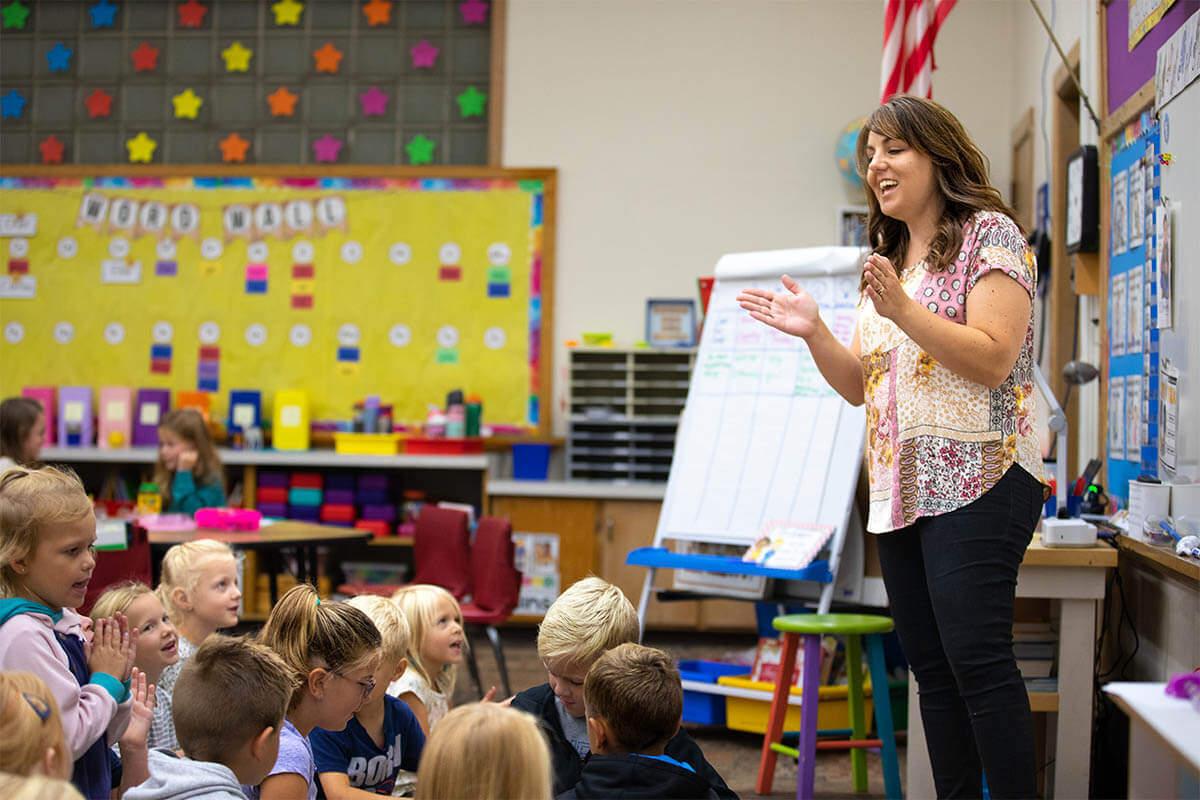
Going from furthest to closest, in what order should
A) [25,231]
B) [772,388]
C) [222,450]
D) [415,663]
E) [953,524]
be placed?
[25,231] < [222,450] < [772,388] < [415,663] < [953,524]

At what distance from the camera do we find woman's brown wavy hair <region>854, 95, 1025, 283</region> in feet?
6.63

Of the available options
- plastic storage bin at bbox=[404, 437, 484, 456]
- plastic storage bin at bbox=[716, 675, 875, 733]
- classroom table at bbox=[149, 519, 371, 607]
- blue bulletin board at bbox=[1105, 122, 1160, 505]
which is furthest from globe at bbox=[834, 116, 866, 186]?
classroom table at bbox=[149, 519, 371, 607]

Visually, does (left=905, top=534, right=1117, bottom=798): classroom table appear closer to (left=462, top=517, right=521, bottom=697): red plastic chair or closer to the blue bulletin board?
the blue bulletin board

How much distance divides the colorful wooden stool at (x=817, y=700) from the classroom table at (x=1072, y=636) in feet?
1.80

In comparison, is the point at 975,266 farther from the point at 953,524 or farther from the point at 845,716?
the point at 845,716

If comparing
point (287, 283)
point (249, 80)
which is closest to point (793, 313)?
point (287, 283)

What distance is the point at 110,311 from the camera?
6.34 m

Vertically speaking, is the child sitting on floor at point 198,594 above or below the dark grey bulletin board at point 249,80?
below

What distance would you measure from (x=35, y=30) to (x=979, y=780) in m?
6.16

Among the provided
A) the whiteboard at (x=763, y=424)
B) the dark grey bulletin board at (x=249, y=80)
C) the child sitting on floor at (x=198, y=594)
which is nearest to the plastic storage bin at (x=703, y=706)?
the whiteboard at (x=763, y=424)

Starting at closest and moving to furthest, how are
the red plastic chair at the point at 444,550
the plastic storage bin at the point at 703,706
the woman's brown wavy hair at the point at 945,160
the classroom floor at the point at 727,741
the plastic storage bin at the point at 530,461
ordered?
the woman's brown wavy hair at the point at 945,160
the classroom floor at the point at 727,741
the plastic storage bin at the point at 703,706
the red plastic chair at the point at 444,550
the plastic storage bin at the point at 530,461

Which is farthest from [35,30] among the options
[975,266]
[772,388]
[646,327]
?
[975,266]

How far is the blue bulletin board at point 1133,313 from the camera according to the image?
2951 millimetres

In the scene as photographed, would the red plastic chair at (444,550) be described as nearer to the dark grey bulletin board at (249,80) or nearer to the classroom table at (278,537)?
the classroom table at (278,537)
